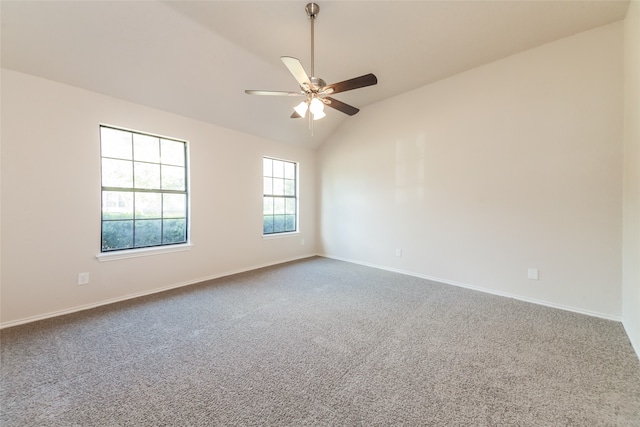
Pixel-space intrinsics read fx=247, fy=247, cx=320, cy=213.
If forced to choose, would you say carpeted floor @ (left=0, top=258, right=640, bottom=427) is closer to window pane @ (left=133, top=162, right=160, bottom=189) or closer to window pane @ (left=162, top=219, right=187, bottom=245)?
window pane @ (left=162, top=219, right=187, bottom=245)

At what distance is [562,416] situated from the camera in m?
1.44

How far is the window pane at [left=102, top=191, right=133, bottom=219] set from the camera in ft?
10.2

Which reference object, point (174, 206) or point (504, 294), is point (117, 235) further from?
point (504, 294)

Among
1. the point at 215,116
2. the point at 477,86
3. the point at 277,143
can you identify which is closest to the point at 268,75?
the point at 215,116

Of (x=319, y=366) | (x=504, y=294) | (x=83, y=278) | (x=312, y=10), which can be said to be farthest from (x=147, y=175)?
(x=504, y=294)

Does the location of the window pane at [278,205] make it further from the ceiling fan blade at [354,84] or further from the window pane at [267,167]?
the ceiling fan blade at [354,84]

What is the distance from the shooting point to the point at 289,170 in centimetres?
545

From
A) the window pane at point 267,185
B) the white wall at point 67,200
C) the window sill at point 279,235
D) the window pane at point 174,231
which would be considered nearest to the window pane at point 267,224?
the window sill at point 279,235

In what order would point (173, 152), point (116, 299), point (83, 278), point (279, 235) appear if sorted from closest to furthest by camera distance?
point (83, 278)
point (116, 299)
point (173, 152)
point (279, 235)

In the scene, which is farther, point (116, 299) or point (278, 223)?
point (278, 223)

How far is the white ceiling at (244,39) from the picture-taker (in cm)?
234

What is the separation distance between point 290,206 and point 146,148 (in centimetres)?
280

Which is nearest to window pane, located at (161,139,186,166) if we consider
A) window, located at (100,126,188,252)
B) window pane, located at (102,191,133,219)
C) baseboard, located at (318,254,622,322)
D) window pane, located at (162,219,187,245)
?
window, located at (100,126,188,252)

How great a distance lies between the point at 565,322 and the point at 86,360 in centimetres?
→ 444
